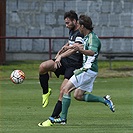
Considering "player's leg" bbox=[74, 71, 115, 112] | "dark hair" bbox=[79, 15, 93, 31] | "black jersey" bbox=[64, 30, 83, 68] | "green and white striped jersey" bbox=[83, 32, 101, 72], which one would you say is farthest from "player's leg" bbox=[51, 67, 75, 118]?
"dark hair" bbox=[79, 15, 93, 31]

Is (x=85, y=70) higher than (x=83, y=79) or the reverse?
higher

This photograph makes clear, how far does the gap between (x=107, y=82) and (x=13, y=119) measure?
8.40 metres

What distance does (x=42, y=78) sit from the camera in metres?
12.3

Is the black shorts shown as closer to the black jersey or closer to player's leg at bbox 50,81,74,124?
the black jersey

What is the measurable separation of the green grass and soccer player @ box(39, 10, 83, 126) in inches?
22.2

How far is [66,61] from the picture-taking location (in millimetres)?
12281

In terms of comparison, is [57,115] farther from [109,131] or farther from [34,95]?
[34,95]

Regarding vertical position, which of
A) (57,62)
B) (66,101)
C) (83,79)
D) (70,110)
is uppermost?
(57,62)

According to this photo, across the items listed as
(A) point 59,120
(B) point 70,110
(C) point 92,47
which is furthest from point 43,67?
(B) point 70,110

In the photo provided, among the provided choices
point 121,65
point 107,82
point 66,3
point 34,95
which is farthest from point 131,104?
point 66,3

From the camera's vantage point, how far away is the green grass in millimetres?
11258

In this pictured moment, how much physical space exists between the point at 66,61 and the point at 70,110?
204 centimetres

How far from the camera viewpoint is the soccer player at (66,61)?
1184cm

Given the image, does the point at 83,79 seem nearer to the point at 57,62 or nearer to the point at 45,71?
the point at 57,62
